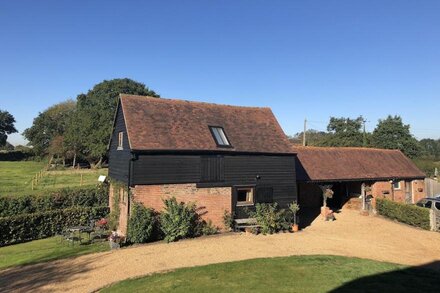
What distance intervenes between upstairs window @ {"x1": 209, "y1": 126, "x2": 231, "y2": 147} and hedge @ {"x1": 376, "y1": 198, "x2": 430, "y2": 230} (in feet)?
40.9

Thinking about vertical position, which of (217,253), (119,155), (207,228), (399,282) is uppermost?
(119,155)

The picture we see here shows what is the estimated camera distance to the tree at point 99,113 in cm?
5112

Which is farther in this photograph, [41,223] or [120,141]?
[120,141]

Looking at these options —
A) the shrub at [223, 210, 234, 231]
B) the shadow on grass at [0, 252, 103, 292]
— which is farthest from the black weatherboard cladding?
the shrub at [223, 210, 234, 231]

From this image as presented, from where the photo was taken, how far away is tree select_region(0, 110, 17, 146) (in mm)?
95125

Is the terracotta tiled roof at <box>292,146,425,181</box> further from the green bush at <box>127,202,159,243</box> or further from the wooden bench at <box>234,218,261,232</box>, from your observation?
the green bush at <box>127,202,159,243</box>

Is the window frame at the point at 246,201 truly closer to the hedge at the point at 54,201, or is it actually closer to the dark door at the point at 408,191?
the hedge at the point at 54,201

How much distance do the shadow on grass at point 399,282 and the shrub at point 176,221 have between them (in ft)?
29.0

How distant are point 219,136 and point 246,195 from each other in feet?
12.7

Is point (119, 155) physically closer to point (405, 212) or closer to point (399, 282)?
point (399, 282)

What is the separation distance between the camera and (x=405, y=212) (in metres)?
21.8

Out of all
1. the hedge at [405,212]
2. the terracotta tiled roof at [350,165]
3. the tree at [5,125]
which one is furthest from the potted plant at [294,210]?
the tree at [5,125]

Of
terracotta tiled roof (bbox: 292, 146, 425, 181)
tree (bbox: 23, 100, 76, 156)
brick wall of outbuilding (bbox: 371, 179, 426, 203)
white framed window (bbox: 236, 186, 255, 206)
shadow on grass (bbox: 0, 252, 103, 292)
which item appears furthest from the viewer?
tree (bbox: 23, 100, 76, 156)

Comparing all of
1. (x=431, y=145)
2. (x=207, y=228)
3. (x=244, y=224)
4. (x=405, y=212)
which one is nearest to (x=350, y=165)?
(x=405, y=212)
